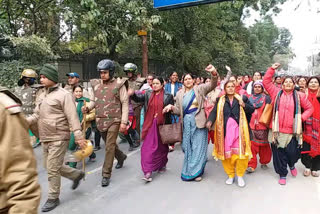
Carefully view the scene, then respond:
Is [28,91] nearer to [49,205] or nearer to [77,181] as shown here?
[77,181]

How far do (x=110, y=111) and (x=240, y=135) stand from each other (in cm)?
195

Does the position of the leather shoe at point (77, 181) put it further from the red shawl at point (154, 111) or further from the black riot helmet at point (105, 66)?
the black riot helmet at point (105, 66)

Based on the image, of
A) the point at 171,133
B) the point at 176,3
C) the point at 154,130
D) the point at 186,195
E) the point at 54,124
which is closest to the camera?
the point at 54,124

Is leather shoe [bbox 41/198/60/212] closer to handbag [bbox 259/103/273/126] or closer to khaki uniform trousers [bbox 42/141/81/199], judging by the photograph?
khaki uniform trousers [bbox 42/141/81/199]

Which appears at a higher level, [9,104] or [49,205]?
[9,104]

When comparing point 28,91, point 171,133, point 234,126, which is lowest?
point 171,133

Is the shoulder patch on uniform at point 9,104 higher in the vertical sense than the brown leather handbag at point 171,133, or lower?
higher

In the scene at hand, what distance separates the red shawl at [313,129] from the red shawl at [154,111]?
7.73 ft

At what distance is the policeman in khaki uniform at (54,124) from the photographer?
333 centimetres

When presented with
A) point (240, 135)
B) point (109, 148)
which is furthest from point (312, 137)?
point (109, 148)

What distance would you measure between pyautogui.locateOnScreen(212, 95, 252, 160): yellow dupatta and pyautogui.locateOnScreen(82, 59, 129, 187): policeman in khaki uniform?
1398 mm

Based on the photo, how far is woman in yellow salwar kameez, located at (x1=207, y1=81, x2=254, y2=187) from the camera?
161 inches

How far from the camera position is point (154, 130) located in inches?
176

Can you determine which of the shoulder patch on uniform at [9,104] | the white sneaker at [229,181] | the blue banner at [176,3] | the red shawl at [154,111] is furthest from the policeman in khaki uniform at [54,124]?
the blue banner at [176,3]
